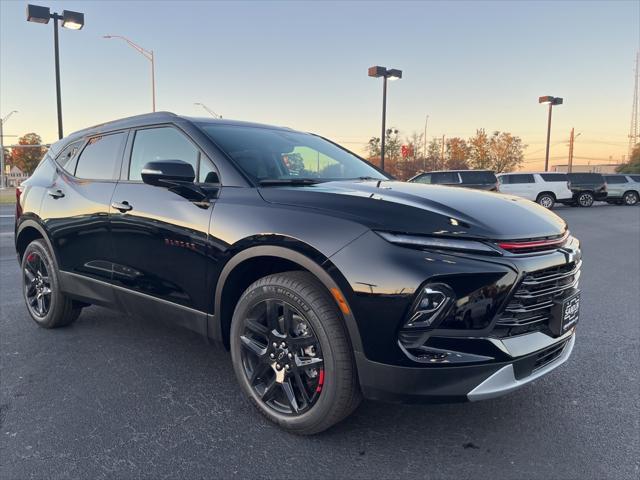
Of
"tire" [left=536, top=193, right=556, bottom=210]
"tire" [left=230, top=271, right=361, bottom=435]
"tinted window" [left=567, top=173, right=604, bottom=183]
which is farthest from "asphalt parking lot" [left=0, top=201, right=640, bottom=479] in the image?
"tinted window" [left=567, top=173, right=604, bottom=183]

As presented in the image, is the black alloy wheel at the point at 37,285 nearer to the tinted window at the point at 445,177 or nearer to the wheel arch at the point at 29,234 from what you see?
the wheel arch at the point at 29,234

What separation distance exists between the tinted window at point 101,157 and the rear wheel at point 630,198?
29115mm

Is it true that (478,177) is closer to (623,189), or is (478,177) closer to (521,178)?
(521,178)

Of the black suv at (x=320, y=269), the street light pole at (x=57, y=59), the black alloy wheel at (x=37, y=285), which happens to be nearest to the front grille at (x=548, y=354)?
the black suv at (x=320, y=269)

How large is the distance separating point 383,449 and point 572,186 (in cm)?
2492

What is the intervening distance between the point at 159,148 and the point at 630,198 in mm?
29480

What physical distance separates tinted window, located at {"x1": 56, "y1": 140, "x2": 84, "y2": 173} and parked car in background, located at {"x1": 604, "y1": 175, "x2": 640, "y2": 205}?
2821 cm

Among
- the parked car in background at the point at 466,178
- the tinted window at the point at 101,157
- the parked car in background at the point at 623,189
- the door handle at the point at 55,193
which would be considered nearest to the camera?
the tinted window at the point at 101,157

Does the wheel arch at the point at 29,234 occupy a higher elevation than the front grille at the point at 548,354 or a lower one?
higher

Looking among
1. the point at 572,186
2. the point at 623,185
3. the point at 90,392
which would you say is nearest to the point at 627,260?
the point at 90,392

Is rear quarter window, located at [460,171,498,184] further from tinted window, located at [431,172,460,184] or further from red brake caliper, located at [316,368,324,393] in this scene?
red brake caliper, located at [316,368,324,393]

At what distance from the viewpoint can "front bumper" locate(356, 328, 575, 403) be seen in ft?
7.12

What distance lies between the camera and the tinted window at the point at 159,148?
10.5 feet

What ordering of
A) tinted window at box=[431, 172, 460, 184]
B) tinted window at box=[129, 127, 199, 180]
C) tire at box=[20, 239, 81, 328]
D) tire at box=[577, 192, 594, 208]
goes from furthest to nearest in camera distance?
tire at box=[577, 192, 594, 208] → tinted window at box=[431, 172, 460, 184] → tire at box=[20, 239, 81, 328] → tinted window at box=[129, 127, 199, 180]
